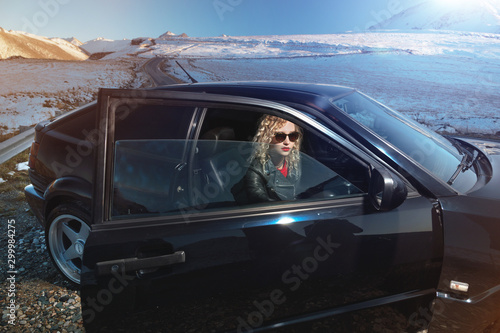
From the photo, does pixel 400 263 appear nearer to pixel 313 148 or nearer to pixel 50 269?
pixel 313 148

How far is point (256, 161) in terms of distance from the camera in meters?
1.65

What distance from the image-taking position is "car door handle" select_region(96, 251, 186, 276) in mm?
1333

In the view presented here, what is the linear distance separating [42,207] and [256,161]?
178cm

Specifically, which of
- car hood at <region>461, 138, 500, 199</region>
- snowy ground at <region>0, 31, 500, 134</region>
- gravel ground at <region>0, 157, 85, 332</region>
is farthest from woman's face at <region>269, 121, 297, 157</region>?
snowy ground at <region>0, 31, 500, 134</region>

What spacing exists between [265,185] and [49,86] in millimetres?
13262

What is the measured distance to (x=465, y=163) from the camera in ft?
6.13

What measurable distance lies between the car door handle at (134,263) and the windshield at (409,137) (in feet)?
3.39

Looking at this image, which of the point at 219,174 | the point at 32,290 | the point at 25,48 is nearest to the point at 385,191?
the point at 219,174

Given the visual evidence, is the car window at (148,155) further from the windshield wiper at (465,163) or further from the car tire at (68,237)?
the windshield wiper at (465,163)

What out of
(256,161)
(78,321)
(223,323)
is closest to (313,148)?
(256,161)

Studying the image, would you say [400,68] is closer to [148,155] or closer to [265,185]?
[265,185]

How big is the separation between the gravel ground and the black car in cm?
90

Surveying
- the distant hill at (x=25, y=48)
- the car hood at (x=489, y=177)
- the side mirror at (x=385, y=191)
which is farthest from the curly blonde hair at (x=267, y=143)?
the distant hill at (x=25, y=48)

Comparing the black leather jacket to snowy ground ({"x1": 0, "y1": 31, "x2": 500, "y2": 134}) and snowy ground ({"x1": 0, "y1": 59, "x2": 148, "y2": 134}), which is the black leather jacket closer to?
snowy ground ({"x1": 0, "y1": 31, "x2": 500, "y2": 134})
